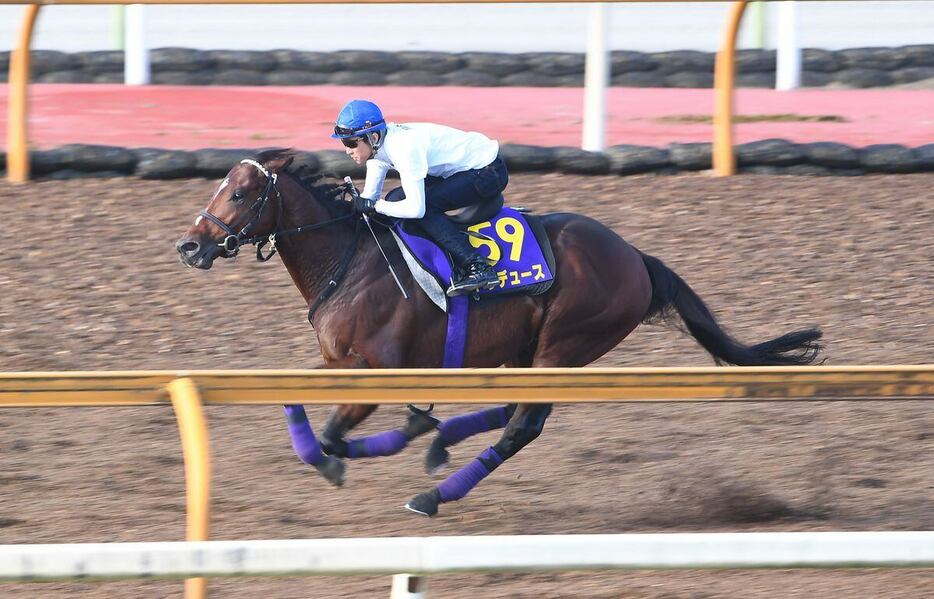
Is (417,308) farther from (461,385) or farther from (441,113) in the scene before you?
(441,113)

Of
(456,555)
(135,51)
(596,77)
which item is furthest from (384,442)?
(135,51)

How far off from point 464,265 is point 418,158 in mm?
487

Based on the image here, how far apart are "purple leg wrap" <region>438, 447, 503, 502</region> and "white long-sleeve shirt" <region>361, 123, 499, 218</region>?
106 centimetres

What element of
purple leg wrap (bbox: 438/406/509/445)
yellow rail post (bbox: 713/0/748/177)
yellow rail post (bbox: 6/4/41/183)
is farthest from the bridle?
yellow rail post (bbox: 713/0/748/177)

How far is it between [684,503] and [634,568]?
256 cm

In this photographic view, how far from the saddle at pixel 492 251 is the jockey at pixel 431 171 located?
45mm

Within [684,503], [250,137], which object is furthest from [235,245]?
[250,137]

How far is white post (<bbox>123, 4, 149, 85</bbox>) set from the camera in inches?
503

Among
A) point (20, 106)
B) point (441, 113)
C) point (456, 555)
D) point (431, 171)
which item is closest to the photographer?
point (456, 555)

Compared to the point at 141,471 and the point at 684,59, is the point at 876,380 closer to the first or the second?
the point at 141,471

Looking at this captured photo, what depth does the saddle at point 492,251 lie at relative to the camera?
233 inches

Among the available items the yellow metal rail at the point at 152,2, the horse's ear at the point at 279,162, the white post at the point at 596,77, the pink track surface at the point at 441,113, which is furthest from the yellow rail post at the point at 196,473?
the pink track surface at the point at 441,113

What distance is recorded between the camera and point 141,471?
6.19 meters

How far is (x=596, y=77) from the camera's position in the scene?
9414 millimetres
